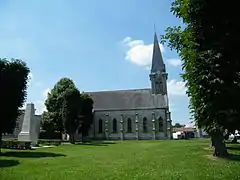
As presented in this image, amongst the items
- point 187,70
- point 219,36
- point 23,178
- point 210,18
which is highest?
point 210,18

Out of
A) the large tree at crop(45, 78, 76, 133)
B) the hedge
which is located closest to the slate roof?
the large tree at crop(45, 78, 76, 133)

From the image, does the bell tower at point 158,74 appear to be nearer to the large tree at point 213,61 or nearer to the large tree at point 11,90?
the large tree at point 11,90

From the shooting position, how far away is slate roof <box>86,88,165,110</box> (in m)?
72.9

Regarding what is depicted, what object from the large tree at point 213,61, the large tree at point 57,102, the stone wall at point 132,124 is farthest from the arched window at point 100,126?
the large tree at point 213,61

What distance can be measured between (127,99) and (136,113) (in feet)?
17.8

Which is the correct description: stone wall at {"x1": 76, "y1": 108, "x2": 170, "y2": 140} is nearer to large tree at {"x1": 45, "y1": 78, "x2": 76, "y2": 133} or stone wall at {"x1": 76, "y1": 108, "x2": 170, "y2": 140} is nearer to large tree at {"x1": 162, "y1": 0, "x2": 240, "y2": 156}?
large tree at {"x1": 45, "y1": 78, "x2": 76, "y2": 133}

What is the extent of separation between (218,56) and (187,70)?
4.60ft

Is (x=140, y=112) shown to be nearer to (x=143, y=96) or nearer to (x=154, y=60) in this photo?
(x=143, y=96)

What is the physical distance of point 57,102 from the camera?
54.3m

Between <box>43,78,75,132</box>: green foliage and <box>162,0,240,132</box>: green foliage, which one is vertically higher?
<box>43,78,75,132</box>: green foliage

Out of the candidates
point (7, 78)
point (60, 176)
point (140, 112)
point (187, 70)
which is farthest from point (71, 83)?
point (187, 70)

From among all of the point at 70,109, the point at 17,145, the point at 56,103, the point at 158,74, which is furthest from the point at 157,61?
the point at 17,145

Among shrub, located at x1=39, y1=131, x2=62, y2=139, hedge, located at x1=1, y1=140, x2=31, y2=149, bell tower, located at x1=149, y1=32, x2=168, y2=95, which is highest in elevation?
bell tower, located at x1=149, y1=32, x2=168, y2=95

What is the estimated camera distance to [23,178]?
11.4 m
